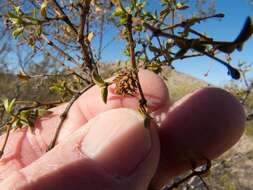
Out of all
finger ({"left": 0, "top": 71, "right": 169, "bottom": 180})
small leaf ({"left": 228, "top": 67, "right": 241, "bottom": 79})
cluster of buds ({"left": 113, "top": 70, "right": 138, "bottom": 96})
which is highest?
small leaf ({"left": 228, "top": 67, "right": 241, "bottom": 79})

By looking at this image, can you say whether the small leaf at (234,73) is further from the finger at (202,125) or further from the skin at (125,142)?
the finger at (202,125)

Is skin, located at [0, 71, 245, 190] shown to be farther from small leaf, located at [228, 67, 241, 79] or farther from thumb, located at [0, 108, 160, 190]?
small leaf, located at [228, 67, 241, 79]

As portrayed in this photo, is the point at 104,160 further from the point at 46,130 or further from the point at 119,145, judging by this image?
the point at 46,130

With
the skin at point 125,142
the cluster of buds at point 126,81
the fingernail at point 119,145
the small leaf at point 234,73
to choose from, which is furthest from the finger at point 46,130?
the small leaf at point 234,73

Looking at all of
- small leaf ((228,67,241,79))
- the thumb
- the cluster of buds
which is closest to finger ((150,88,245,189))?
the thumb

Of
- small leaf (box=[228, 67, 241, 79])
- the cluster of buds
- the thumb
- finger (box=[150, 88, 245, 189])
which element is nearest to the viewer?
small leaf (box=[228, 67, 241, 79])

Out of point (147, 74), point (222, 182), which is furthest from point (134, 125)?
point (222, 182)

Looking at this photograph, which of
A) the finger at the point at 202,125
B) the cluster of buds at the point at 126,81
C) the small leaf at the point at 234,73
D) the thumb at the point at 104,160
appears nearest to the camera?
the small leaf at the point at 234,73

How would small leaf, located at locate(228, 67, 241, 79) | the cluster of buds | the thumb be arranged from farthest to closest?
the thumb → the cluster of buds → small leaf, located at locate(228, 67, 241, 79)
